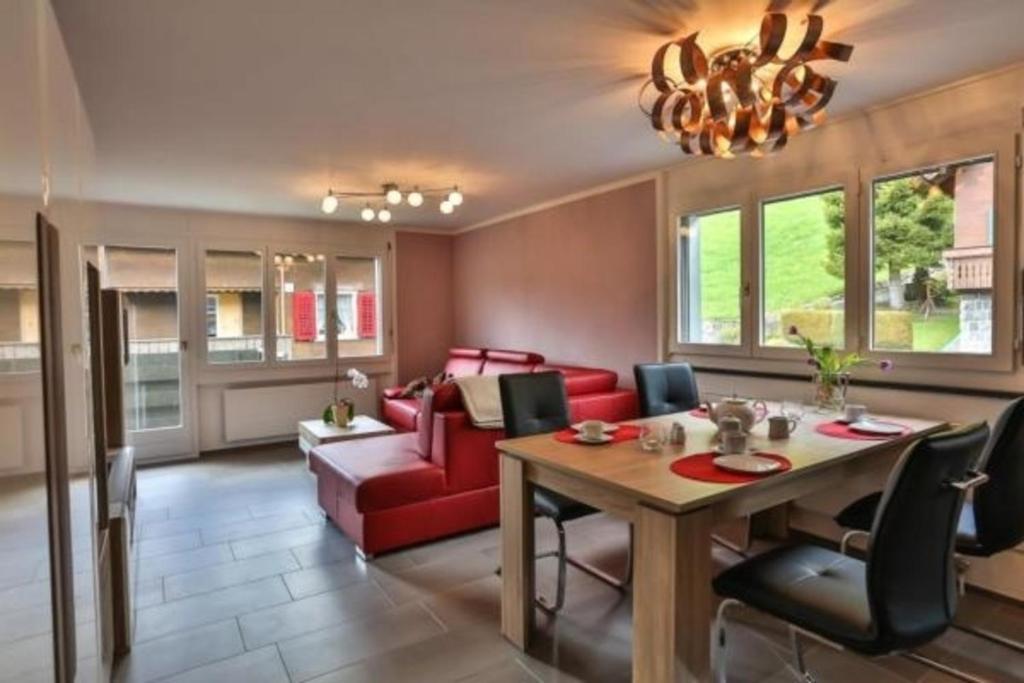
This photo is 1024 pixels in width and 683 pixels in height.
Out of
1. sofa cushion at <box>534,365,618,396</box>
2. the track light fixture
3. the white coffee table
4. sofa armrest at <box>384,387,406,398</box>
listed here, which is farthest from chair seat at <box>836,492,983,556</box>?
sofa armrest at <box>384,387,406,398</box>

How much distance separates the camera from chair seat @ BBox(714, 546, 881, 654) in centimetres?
149

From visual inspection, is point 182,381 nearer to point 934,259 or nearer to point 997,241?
point 934,259

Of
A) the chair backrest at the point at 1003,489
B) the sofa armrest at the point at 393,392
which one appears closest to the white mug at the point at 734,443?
the chair backrest at the point at 1003,489

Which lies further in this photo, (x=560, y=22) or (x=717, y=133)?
(x=717, y=133)

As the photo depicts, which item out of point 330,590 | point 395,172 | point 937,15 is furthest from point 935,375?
point 395,172

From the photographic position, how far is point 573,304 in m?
4.94

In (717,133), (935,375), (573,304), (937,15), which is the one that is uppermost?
(937,15)

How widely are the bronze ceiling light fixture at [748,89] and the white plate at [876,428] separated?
1253mm

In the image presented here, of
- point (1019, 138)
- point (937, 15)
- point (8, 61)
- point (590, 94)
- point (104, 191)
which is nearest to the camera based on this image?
point (8, 61)

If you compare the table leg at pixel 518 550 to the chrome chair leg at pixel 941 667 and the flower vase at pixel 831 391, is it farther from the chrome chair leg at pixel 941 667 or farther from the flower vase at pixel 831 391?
the flower vase at pixel 831 391

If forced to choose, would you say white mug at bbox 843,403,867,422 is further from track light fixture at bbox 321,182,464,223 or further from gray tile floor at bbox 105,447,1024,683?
track light fixture at bbox 321,182,464,223

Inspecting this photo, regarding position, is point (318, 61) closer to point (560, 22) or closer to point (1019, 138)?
point (560, 22)

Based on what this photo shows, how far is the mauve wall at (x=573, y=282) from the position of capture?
14.1 ft

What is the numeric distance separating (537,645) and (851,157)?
289 cm
